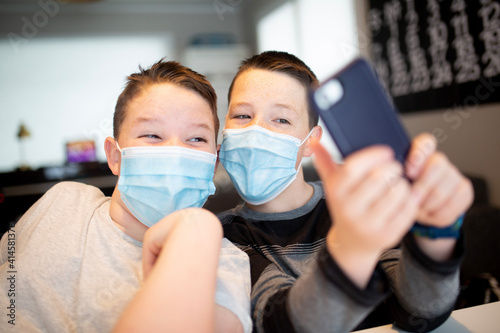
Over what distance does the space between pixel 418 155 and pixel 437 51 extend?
1977mm

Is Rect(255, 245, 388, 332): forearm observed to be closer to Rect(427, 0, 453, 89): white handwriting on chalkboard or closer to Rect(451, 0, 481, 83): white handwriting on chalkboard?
Rect(451, 0, 481, 83): white handwriting on chalkboard

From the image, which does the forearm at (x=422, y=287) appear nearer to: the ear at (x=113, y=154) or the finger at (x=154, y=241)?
the finger at (x=154, y=241)

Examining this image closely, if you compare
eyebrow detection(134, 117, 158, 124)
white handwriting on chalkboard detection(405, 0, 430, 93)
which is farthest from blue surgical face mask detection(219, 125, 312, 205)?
white handwriting on chalkboard detection(405, 0, 430, 93)

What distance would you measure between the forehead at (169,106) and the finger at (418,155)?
21.0 inches

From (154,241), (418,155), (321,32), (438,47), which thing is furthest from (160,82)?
(321,32)

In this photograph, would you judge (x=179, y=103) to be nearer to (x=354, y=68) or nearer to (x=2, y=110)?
(x=354, y=68)

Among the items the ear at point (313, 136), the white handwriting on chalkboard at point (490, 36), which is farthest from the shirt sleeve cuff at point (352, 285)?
the white handwriting on chalkboard at point (490, 36)

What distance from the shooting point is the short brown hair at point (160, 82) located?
915 mm

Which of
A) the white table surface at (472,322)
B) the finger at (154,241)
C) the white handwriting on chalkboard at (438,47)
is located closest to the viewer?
the finger at (154,241)

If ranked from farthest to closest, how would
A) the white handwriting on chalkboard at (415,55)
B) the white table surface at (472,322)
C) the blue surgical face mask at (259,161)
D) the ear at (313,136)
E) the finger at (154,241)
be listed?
the white handwriting on chalkboard at (415,55)
the ear at (313,136)
the blue surgical face mask at (259,161)
the white table surface at (472,322)
the finger at (154,241)

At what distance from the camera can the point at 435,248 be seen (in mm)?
569

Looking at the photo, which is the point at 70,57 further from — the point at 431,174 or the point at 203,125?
the point at 431,174

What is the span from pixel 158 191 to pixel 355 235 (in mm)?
532

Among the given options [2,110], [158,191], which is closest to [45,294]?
[158,191]
